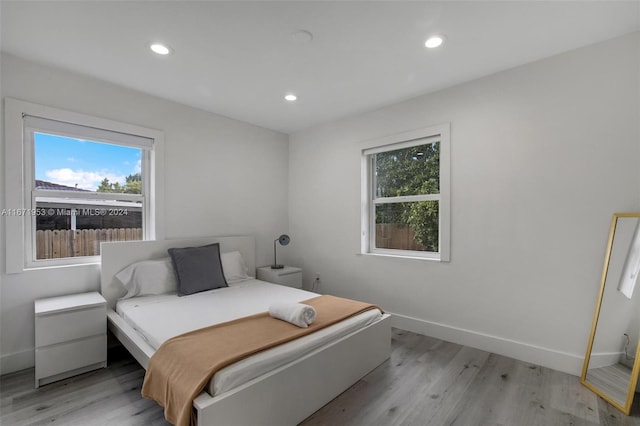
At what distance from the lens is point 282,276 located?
153 inches

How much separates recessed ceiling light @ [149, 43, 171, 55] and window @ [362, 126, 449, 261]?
7.47 ft

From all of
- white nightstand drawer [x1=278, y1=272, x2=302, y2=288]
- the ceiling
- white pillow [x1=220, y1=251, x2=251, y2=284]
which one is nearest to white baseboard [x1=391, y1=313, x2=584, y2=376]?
white nightstand drawer [x1=278, y1=272, x2=302, y2=288]

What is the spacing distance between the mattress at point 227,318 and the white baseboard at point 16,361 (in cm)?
72

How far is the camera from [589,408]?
1.97 m

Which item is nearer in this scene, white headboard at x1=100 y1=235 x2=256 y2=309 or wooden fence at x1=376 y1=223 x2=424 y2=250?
white headboard at x1=100 y1=235 x2=256 y2=309

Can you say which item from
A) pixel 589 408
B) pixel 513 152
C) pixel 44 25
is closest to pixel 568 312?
pixel 589 408

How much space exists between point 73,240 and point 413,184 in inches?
138

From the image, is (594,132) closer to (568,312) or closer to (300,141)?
(568,312)

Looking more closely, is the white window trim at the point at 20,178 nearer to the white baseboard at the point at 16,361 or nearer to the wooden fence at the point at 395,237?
the white baseboard at the point at 16,361

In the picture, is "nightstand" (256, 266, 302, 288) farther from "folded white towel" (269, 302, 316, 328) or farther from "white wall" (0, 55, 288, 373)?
"folded white towel" (269, 302, 316, 328)

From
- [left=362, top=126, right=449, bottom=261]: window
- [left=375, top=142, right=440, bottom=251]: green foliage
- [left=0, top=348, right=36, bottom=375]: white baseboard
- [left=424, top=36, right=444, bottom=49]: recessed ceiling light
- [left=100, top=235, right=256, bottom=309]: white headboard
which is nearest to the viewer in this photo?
[left=424, top=36, right=444, bottom=49]: recessed ceiling light

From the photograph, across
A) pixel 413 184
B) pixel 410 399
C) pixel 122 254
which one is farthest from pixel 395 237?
pixel 122 254

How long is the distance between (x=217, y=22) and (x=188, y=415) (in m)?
2.34

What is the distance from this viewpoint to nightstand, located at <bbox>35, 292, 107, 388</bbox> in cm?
226
